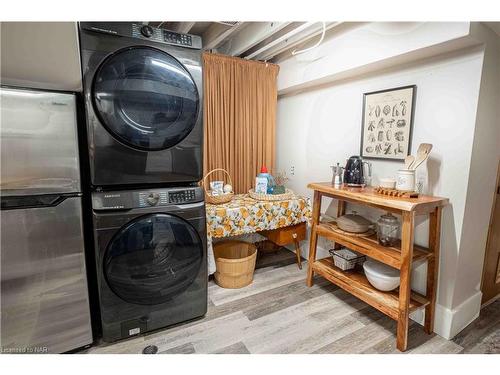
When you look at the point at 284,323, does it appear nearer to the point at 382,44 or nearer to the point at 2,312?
the point at 2,312

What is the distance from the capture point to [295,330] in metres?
1.73

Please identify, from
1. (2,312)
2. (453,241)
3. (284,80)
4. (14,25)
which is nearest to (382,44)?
(284,80)

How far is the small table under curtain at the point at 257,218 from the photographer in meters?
2.10

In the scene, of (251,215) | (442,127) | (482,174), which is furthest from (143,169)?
(482,174)

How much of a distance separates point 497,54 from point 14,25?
2540 millimetres

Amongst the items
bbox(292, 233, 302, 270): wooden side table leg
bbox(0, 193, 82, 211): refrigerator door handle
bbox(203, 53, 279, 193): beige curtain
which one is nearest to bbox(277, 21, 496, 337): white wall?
bbox(203, 53, 279, 193): beige curtain

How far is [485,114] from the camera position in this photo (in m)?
1.56

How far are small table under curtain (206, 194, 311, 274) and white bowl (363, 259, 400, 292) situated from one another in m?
0.80

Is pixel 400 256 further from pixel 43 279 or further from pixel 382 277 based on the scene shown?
pixel 43 279

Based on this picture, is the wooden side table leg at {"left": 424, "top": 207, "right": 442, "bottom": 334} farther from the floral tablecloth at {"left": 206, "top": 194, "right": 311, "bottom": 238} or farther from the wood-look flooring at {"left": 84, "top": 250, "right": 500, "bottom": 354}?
the floral tablecloth at {"left": 206, "top": 194, "right": 311, "bottom": 238}

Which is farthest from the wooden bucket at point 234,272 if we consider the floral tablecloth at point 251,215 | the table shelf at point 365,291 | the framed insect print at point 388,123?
the framed insect print at point 388,123

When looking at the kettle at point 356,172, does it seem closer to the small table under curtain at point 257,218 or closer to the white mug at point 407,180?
the white mug at point 407,180

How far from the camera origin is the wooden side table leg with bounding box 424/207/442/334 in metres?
1.64

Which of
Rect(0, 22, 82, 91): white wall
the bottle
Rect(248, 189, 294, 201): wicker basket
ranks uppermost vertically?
Rect(0, 22, 82, 91): white wall
